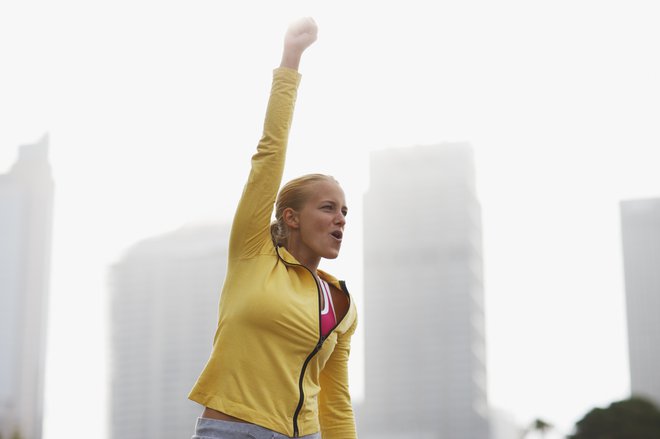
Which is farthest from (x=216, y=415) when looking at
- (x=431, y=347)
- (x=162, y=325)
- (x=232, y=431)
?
(x=431, y=347)

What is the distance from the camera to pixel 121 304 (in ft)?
619

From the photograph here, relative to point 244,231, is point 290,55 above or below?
above

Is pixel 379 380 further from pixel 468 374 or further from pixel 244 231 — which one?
pixel 244 231

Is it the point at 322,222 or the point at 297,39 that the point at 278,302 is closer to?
the point at 322,222

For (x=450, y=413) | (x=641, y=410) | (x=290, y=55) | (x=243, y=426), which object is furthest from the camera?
(x=450, y=413)

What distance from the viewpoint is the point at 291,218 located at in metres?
4.84

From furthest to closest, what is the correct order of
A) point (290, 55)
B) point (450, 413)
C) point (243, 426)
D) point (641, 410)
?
point (450, 413) → point (641, 410) → point (290, 55) → point (243, 426)

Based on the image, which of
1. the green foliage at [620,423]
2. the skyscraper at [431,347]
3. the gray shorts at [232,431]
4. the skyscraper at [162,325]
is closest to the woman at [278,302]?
the gray shorts at [232,431]

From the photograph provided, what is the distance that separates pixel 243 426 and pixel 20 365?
20285 centimetres

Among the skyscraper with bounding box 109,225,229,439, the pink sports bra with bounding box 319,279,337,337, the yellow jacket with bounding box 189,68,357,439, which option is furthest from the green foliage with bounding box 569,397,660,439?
the skyscraper with bounding box 109,225,229,439

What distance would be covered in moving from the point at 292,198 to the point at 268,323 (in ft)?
2.07

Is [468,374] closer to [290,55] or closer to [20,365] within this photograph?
[20,365]

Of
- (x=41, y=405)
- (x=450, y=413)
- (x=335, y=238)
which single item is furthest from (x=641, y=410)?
(x=41, y=405)

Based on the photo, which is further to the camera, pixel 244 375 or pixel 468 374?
pixel 468 374
